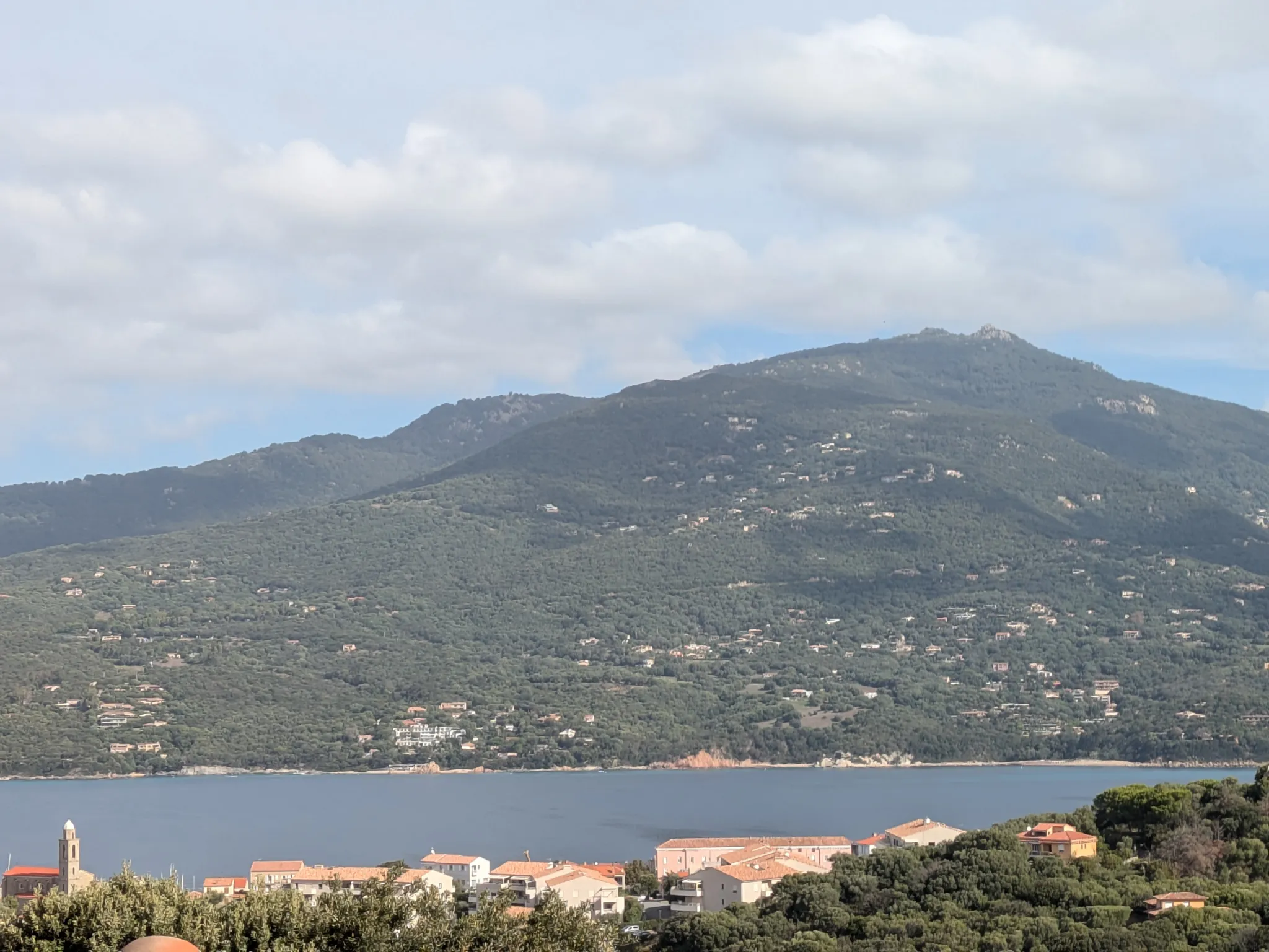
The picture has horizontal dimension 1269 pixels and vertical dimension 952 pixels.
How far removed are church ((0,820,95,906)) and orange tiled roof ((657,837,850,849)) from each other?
1806 centimetres

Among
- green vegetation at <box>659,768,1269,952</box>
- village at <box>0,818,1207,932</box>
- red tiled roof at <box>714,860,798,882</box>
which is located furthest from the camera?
red tiled roof at <box>714,860,798,882</box>

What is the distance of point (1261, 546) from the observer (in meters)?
164

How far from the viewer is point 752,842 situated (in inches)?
2378

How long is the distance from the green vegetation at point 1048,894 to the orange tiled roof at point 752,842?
15218 mm

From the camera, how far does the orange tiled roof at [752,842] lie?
2330 inches

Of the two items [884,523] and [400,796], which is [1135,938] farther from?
[884,523]

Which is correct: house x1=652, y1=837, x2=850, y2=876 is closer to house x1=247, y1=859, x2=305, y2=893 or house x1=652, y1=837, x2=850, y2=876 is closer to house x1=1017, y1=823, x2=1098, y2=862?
house x1=247, y1=859, x2=305, y2=893

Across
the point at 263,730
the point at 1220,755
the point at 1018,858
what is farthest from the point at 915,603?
the point at 1018,858

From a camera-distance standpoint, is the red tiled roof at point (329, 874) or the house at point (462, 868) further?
the house at point (462, 868)

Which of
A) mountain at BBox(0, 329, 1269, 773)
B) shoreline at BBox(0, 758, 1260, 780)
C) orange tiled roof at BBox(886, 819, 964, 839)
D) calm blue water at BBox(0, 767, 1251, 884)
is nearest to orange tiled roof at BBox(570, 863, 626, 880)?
orange tiled roof at BBox(886, 819, 964, 839)

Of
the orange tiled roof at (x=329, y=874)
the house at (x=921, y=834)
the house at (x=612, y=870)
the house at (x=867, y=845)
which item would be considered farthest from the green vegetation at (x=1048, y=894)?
the orange tiled roof at (x=329, y=874)

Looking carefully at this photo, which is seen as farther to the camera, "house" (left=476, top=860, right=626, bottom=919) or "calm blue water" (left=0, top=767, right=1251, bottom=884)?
"calm blue water" (left=0, top=767, right=1251, bottom=884)

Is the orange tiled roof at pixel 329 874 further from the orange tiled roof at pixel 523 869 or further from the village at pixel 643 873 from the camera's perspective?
the orange tiled roof at pixel 523 869

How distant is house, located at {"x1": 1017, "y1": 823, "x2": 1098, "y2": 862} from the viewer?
129ft
